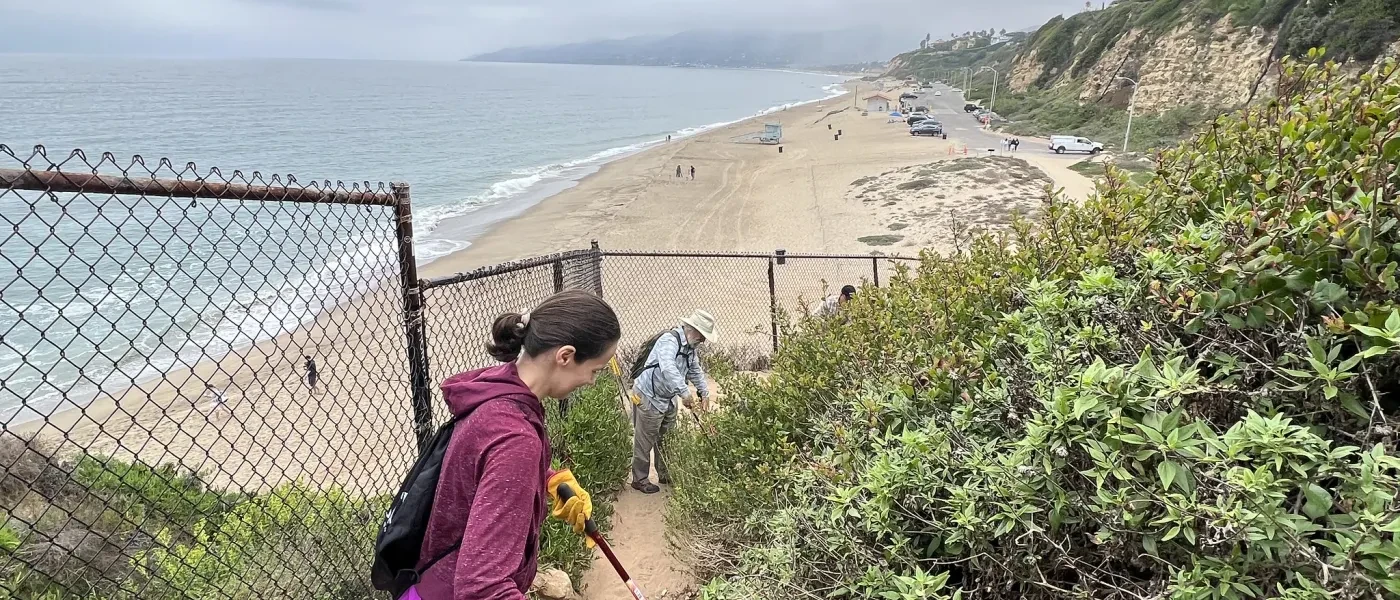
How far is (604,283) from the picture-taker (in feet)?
50.4

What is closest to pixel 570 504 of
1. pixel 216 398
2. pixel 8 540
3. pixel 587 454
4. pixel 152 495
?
pixel 587 454

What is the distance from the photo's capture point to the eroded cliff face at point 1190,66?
3597cm

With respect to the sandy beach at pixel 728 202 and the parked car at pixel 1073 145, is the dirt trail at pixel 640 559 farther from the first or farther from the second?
the parked car at pixel 1073 145

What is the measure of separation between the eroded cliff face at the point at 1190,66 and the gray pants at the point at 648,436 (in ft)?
130

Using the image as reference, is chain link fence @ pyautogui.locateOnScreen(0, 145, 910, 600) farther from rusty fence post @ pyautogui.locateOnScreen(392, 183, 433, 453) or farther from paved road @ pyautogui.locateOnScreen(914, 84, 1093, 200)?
paved road @ pyautogui.locateOnScreen(914, 84, 1093, 200)

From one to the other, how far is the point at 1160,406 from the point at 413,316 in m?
2.90

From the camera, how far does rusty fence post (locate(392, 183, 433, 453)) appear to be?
304cm

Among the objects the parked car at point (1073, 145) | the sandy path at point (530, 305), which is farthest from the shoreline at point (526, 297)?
the parked car at point (1073, 145)

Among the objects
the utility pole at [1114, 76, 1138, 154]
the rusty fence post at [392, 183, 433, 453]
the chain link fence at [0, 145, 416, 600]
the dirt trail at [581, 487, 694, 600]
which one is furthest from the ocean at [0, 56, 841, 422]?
the utility pole at [1114, 76, 1138, 154]

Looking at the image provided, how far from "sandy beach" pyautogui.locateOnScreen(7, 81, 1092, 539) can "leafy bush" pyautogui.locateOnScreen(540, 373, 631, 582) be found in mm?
960

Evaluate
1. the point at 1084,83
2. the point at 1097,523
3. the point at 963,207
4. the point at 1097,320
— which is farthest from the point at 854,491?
the point at 1084,83

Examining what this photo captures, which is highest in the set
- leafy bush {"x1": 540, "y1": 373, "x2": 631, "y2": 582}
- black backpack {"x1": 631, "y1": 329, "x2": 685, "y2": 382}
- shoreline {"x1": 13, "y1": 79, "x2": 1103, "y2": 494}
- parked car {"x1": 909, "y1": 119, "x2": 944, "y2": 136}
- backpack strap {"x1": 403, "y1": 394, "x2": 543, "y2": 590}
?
backpack strap {"x1": 403, "y1": 394, "x2": 543, "y2": 590}

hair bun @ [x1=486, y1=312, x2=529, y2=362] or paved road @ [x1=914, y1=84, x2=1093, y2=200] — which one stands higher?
hair bun @ [x1=486, y1=312, x2=529, y2=362]

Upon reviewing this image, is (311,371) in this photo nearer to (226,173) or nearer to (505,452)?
(505,452)
